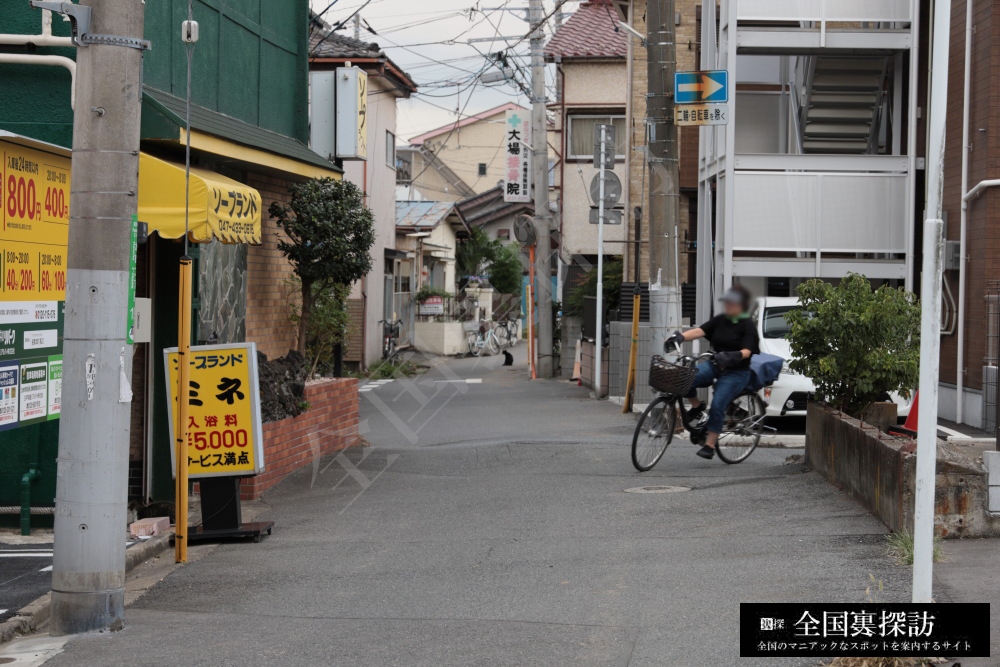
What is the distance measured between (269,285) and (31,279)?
469 cm

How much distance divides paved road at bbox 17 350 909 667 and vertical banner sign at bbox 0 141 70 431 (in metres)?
1.74

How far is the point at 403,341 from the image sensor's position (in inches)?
1368

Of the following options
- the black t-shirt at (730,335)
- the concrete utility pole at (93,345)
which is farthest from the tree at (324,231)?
the concrete utility pole at (93,345)

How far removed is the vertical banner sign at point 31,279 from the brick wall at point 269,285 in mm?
3678

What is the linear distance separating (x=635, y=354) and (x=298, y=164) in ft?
24.2

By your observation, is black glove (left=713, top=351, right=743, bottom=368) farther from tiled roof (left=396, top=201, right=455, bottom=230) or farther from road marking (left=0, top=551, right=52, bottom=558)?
tiled roof (left=396, top=201, right=455, bottom=230)

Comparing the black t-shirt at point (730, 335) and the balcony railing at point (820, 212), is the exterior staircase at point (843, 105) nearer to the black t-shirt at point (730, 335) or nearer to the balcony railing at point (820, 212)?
the balcony railing at point (820, 212)

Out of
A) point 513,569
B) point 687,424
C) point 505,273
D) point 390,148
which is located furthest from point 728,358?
point 505,273

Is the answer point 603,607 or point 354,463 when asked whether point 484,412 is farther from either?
point 603,607

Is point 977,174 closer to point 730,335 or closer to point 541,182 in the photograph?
point 730,335

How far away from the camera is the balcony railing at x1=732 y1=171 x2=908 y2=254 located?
50.5 feet

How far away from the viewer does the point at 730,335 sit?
9695 mm

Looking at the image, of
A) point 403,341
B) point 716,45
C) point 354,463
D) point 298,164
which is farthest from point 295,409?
point 403,341

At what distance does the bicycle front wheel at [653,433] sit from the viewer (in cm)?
1041
